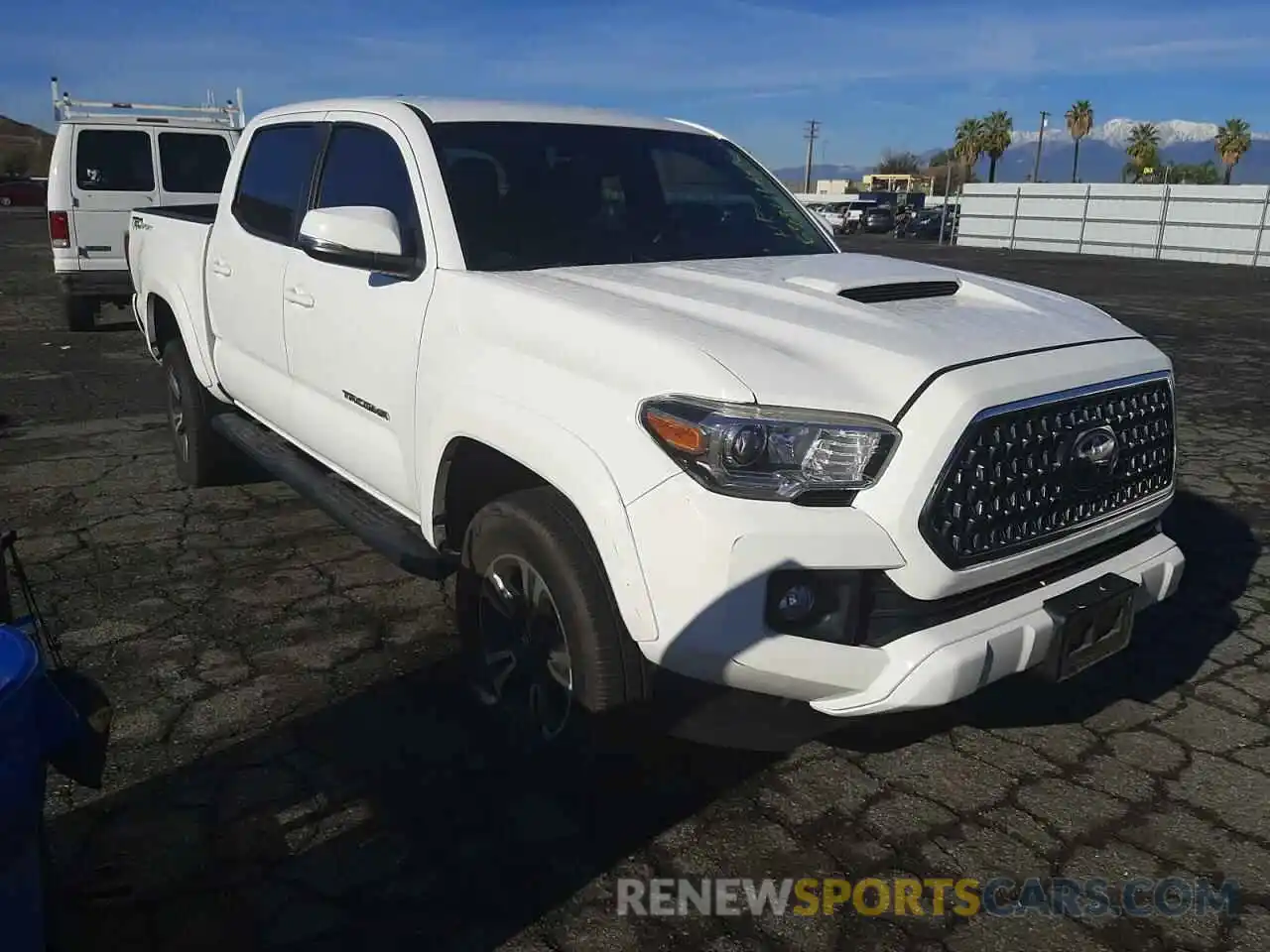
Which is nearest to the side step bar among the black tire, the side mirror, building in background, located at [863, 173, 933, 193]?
the black tire

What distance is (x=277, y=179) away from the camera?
15.1 ft

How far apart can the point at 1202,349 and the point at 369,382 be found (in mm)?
10790

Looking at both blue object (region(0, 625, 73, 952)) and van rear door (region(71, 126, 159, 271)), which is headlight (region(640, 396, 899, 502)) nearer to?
blue object (region(0, 625, 73, 952))

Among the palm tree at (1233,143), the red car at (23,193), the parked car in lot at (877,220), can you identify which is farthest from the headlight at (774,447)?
the palm tree at (1233,143)

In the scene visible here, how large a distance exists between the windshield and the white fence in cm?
2860

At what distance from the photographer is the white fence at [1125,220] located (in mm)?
28078

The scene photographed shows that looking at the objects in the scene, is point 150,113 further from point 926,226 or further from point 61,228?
point 926,226

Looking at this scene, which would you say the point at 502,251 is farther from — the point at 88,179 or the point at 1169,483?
the point at 88,179

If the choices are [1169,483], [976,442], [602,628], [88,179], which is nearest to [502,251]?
[602,628]

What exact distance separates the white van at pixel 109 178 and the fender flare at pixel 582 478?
9278 millimetres

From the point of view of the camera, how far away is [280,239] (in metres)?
4.33

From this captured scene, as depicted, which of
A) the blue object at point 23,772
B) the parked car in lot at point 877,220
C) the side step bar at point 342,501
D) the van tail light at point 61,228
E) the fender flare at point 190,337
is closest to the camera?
the blue object at point 23,772

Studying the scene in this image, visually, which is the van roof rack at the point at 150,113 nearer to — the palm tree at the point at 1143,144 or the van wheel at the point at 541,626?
the van wheel at the point at 541,626

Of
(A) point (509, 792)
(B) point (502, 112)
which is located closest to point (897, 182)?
(B) point (502, 112)
